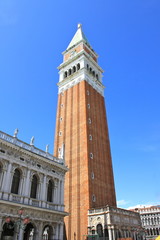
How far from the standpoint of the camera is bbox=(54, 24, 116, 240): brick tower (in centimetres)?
3481

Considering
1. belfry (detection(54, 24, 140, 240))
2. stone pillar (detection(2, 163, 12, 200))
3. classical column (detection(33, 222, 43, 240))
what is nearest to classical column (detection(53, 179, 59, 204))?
classical column (detection(33, 222, 43, 240))

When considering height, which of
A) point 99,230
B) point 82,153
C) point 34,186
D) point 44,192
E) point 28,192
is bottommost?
point 99,230

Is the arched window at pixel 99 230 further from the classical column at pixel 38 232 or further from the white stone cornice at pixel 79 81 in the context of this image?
the white stone cornice at pixel 79 81

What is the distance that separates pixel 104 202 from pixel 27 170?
19.2 meters

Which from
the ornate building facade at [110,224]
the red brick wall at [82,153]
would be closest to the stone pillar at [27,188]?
the ornate building facade at [110,224]

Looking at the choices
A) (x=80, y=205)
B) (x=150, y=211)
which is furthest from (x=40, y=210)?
(x=150, y=211)

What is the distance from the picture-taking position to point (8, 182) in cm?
2145

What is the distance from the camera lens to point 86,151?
38781 mm

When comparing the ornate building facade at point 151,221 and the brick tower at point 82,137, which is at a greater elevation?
the brick tower at point 82,137

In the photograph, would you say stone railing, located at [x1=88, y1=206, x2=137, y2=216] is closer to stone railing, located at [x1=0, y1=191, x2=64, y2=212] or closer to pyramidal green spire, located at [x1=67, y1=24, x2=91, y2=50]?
stone railing, located at [x1=0, y1=191, x2=64, y2=212]

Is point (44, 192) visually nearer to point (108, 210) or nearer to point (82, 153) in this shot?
point (108, 210)

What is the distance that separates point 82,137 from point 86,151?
359 centimetres

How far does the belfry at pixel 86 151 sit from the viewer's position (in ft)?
103

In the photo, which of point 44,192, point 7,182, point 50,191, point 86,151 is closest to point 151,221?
point 86,151
